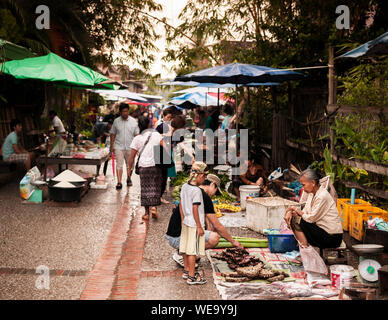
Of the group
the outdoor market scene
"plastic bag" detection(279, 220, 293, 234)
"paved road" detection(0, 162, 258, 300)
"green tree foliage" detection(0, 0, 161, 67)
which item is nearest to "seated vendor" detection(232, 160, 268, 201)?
the outdoor market scene

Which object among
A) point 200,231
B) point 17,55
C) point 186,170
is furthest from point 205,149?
point 200,231

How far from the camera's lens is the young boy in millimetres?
5531

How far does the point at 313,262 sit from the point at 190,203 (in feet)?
5.36

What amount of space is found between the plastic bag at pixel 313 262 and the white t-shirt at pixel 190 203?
1.33 m

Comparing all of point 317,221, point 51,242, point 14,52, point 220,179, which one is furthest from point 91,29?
point 317,221

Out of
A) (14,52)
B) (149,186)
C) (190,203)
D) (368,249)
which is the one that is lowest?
(368,249)

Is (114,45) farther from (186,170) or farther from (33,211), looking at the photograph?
(33,211)

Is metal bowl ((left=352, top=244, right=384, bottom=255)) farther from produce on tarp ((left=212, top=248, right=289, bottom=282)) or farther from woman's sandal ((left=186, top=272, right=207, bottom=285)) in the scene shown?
woman's sandal ((left=186, top=272, right=207, bottom=285))

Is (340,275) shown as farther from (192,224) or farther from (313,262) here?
(192,224)

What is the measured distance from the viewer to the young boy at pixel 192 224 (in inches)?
218

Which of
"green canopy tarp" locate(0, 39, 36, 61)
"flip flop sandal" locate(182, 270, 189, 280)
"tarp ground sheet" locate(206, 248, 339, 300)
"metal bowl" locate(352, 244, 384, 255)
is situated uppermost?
"green canopy tarp" locate(0, 39, 36, 61)

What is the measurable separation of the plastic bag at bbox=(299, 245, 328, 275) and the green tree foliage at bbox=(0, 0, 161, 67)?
11.7 metres

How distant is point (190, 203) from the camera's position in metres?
5.64

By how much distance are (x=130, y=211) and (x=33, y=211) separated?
1.80 m
